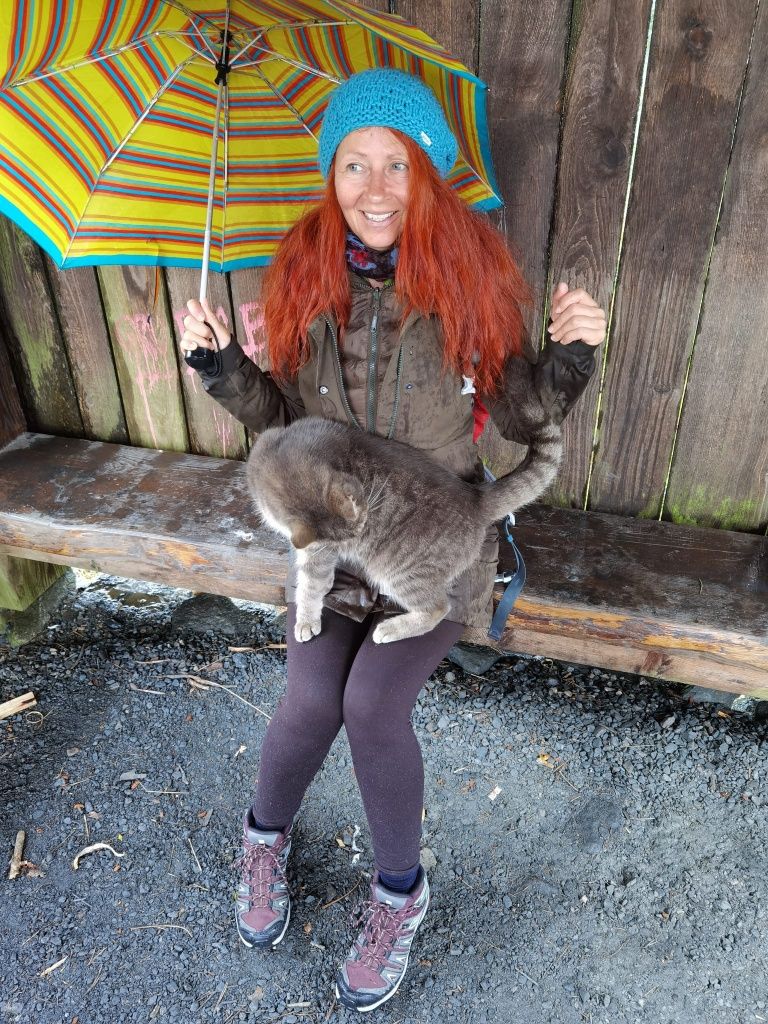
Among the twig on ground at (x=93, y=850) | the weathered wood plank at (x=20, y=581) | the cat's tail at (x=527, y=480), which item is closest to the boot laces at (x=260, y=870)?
the twig on ground at (x=93, y=850)

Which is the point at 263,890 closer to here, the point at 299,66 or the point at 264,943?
the point at 264,943

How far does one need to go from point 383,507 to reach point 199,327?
0.65m

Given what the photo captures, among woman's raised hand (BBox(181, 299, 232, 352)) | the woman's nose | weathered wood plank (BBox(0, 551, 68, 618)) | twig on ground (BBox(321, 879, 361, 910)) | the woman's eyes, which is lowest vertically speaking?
twig on ground (BBox(321, 879, 361, 910))

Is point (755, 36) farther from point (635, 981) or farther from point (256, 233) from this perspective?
point (635, 981)

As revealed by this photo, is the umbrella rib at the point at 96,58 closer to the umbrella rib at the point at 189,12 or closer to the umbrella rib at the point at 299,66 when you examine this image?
the umbrella rib at the point at 189,12

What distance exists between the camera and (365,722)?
6.13ft

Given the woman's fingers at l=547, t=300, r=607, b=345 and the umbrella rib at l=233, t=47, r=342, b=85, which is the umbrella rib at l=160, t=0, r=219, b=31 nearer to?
the umbrella rib at l=233, t=47, r=342, b=85

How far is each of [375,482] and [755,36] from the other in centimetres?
160

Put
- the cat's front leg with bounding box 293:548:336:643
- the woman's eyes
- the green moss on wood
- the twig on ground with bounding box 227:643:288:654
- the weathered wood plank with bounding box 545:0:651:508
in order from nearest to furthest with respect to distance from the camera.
→ the woman's eyes → the cat's front leg with bounding box 293:548:336:643 → the weathered wood plank with bounding box 545:0:651:508 → the green moss on wood → the twig on ground with bounding box 227:643:288:654

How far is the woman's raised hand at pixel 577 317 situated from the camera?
1847 millimetres

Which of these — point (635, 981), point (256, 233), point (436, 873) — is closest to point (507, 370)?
point (256, 233)

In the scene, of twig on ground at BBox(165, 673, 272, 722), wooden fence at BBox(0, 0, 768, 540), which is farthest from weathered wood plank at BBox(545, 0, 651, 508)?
twig on ground at BBox(165, 673, 272, 722)

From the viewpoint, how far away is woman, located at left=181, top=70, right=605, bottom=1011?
1850 millimetres

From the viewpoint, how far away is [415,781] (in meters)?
1.93
